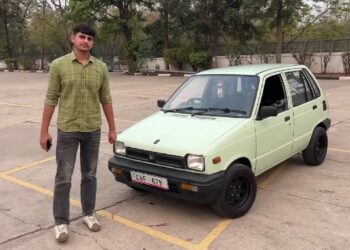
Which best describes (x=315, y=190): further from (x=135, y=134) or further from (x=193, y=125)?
(x=135, y=134)

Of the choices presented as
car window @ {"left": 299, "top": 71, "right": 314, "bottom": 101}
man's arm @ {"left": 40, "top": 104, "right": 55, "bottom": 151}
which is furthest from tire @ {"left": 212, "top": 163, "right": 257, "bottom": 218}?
car window @ {"left": 299, "top": 71, "right": 314, "bottom": 101}

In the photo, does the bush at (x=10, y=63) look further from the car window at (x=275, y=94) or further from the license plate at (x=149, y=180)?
the license plate at (x=149, y=180)

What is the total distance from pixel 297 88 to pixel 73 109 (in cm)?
331

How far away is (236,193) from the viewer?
4605mm

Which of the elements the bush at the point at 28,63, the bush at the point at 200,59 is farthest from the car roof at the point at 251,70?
the bush at the point at 28,63

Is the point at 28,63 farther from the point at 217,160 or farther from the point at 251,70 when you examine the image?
the point at 217,160

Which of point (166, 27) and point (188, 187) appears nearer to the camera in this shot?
point (188, 187)

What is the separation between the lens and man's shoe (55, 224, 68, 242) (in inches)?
160

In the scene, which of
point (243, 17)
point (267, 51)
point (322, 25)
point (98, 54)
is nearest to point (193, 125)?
point (243, 17)

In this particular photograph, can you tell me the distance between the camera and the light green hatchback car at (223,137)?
4323 mm

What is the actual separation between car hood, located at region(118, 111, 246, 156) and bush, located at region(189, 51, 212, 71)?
22.9 m

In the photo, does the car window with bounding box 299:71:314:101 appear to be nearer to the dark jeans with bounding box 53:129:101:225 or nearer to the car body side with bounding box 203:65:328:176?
the car body side with bounding box 203:65:328:176

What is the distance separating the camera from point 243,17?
2473 cm

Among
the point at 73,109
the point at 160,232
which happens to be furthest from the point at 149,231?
the point at 73,109
